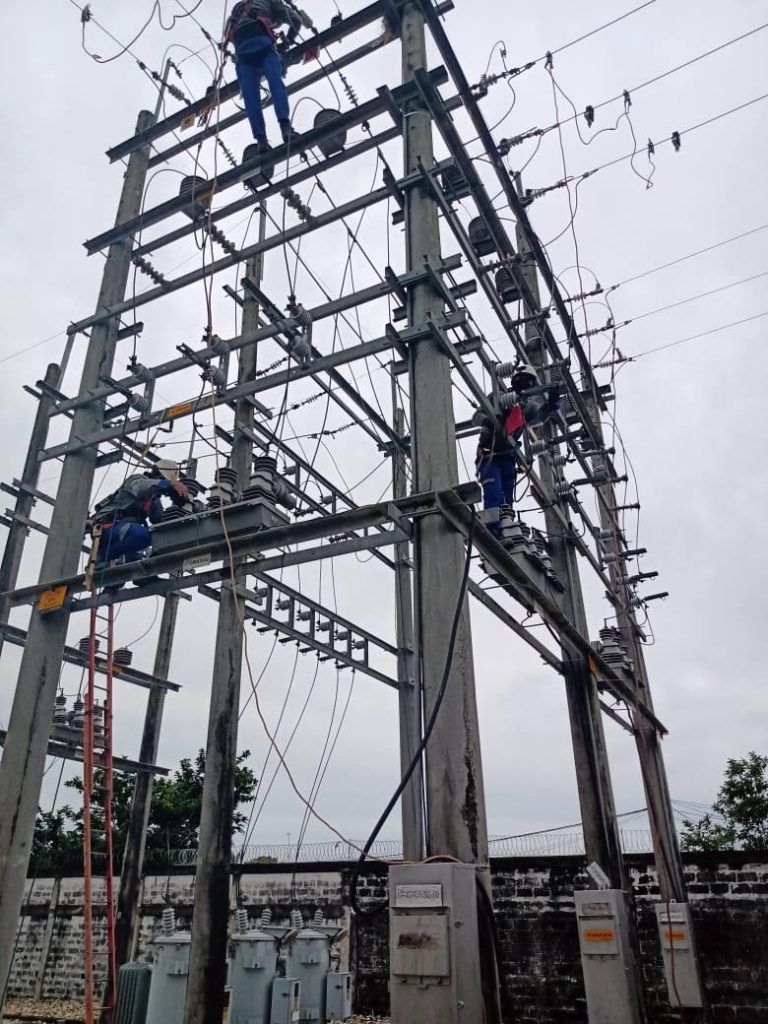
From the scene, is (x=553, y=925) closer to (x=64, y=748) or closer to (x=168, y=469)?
(x=64, y=748)

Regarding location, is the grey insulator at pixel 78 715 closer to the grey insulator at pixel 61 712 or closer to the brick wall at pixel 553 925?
the grey insulator at pixel 61 712

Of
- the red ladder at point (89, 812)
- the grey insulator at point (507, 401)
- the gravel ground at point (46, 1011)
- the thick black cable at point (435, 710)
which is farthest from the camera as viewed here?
the gravel ground at point (46, 1011)

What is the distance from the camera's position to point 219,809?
9.01 meters

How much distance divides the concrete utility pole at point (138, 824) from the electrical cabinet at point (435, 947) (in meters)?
9.19

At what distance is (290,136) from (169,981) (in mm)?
9764

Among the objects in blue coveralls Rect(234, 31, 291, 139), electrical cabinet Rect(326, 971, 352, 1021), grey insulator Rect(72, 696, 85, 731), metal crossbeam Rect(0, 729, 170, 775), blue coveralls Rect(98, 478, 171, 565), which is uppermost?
blue coveralls Rect(234, 31, 291, 139)

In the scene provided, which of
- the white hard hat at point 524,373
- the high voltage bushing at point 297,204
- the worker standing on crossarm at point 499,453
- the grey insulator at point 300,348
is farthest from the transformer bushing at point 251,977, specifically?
the high voltage bushing at point 297,204

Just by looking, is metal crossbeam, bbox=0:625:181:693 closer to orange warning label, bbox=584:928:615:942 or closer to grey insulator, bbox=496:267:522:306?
orange warning label, bbox=584:928:615:942

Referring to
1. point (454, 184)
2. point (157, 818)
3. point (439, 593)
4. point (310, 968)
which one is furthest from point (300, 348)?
point (157, 818)

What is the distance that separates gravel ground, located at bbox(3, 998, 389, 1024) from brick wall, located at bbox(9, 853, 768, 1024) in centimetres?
27

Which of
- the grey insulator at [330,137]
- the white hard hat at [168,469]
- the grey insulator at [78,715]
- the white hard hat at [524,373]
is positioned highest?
the grey insulator at [330,137]

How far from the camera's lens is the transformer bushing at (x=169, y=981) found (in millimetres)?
8898

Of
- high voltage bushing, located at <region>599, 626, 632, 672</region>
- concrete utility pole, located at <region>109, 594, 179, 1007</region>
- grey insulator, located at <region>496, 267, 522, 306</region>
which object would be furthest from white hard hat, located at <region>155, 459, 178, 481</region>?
concrete utility pole, located at <region>109, 594, 179, 1007</region>

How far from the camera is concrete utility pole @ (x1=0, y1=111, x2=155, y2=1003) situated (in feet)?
21.6
